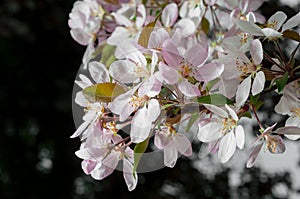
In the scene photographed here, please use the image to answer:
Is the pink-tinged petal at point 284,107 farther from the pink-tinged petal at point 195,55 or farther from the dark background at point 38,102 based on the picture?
the dark background at point 38,102

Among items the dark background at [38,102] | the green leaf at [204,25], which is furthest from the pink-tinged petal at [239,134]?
the dark background at [38,102]

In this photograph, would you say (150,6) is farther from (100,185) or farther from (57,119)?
(57,119)

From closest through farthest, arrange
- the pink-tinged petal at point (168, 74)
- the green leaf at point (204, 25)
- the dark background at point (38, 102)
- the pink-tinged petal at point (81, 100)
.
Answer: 1. the pink-tinged petal at point (168, 74)
2. the pink-tinged petal at point (81, 100)
3. the green leaf at point (204, 25)
4. the dark background at point (38, 102)

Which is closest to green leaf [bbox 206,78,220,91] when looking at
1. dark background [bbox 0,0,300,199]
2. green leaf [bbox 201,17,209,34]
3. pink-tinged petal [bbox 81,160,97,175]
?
pink-tinged petal [bbox 81,160,97,175]

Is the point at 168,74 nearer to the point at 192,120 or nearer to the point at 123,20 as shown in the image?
the point at 192,120

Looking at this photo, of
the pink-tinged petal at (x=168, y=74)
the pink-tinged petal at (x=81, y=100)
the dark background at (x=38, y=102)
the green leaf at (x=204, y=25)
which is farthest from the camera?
the dark background at (x=38, y=102)

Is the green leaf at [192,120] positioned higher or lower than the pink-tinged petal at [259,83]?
lower

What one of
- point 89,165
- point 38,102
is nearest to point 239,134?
point 89,165
